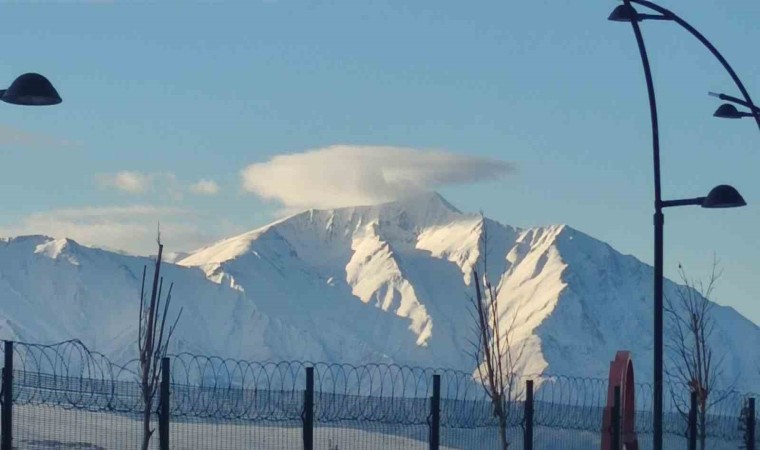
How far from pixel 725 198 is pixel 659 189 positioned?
108 centimetres

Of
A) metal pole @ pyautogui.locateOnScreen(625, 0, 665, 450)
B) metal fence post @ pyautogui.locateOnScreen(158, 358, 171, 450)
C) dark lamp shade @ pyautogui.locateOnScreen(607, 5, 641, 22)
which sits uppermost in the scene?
dark lamp shade @ pyautogui.locateOnScreen(607, 5, 641, 22)

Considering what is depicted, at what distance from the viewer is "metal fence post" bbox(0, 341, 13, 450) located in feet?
59.2

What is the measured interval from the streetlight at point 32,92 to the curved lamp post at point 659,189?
32.2ft

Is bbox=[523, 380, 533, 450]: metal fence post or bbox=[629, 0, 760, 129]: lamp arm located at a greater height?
bbox=[629, 0, 760, 129]: lamp arm

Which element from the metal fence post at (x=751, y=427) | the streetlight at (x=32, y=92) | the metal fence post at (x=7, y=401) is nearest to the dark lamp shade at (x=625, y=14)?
the metal fence post at (x=751, y=427)

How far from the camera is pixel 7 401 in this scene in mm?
18453

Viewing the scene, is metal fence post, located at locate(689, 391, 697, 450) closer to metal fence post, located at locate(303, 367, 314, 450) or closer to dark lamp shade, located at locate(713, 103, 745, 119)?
dark lamp shade, located at locate(713, 103, 745, 119)

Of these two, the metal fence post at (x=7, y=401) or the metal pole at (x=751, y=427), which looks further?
the metal pole at (x=751, y=427)

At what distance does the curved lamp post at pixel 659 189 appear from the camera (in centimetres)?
2639

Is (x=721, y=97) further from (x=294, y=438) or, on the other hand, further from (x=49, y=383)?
(x=294, y=438)

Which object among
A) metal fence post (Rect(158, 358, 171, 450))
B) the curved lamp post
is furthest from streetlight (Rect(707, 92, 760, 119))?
metal fence post (Rect(158, 358, 171, 450))

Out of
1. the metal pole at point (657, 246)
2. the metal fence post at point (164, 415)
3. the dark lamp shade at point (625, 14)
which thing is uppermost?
the dark lamp shade at point (625, 14)

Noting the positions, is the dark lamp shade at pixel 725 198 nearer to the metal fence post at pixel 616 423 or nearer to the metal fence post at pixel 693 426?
the metal fence post at pixel 616 423

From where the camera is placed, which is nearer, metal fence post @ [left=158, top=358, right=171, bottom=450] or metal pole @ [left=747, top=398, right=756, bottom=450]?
metal fence post @ [left=158, top=358, right=171, bottom=450]
